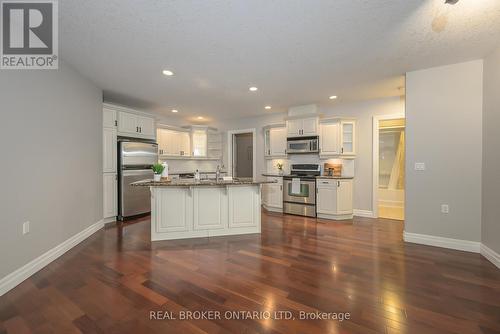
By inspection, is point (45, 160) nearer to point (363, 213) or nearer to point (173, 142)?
point (173, 142)

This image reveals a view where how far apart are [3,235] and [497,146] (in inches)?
213

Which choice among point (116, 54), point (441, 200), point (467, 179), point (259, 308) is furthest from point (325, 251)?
point (116, 54)

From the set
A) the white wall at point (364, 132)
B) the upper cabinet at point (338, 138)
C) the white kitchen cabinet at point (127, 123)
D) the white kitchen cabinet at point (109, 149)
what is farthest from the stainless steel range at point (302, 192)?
the white kitchen cabinet at point (109, 149)

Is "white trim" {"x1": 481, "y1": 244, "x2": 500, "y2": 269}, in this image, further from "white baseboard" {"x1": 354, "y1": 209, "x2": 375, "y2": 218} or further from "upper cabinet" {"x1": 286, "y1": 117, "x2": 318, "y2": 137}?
"upper cabinet" {"x1": 286, "y1": 117, "x2": 318, "y2": 137}

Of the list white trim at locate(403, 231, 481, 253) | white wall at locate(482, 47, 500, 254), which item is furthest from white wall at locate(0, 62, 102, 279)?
white wall at locate(482, 47, 500, 254)

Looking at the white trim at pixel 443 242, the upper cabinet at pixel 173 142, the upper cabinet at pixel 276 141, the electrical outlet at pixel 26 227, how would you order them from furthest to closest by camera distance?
the upper cabinet at pixel 173 142, the upper cabinet at pixel 276 141, the white trim at pixel 443 242, the electrical outlet at pixel 26 227

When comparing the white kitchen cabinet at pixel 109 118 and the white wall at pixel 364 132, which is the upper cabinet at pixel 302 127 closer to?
the white wall at pixel 364 132

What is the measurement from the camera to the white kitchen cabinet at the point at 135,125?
4297mm

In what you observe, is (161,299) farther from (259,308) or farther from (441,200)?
(441,200)

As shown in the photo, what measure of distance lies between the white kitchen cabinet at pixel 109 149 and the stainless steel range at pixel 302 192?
3698 mm

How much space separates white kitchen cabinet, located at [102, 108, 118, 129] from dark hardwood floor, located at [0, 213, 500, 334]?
2.21 meters

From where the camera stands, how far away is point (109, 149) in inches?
160

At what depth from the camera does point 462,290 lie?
1.96m

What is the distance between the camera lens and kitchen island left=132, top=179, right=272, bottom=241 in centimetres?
321
